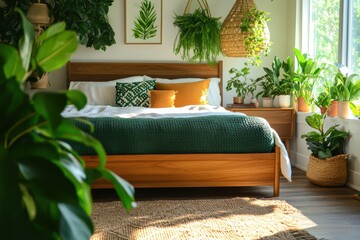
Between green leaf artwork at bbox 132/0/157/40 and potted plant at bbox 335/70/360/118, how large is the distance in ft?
7.53

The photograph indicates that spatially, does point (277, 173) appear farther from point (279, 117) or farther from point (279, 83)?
point (279, 83)

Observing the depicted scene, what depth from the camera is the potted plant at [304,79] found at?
449 cm

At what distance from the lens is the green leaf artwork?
517cm

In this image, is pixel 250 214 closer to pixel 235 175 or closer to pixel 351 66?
pixel 235 175

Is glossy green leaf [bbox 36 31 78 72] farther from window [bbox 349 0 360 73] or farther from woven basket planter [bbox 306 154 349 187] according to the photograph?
window [bbox 349 0 360 73]

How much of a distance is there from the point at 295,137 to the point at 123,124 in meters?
2.41

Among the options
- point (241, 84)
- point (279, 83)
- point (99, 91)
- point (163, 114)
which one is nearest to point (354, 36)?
point (279, 83)

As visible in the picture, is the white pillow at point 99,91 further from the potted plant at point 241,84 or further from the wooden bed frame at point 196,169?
the wooden bed frame at point 196,169

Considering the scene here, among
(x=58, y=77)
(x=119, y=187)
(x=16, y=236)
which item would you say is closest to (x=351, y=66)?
(x=58, y=77)

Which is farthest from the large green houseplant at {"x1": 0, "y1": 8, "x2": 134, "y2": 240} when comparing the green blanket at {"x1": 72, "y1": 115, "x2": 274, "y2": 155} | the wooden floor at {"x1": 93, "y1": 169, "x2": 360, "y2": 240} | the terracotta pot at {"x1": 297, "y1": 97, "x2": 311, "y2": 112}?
the terracotta pot at {"x1": 297, "y1": 97, "x2": 311, "y2": 112}

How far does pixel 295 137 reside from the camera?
4.92 metres

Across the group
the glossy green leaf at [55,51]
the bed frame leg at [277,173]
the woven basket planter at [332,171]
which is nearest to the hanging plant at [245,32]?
the woven basket planter at [332,171]

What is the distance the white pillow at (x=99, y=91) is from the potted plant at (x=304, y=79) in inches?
67.7

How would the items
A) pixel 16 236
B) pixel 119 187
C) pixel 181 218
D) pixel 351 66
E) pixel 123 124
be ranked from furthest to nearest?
pixel 351 66, pixel 123 124, pixel 181 218, pixel 119 187, pixel 16 236
